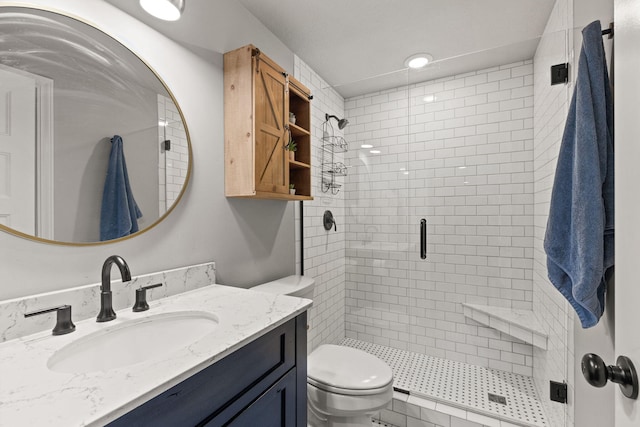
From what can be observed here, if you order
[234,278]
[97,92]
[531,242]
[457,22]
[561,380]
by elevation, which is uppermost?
[457,22]

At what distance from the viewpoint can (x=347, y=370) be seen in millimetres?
1612

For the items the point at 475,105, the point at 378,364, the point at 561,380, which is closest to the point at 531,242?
the point at 561,380

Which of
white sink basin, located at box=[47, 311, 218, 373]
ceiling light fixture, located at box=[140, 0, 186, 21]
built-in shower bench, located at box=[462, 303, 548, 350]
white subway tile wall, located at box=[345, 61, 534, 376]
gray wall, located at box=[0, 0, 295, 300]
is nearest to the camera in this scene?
white sink basin, located at box=[47, 311, 218, 373]

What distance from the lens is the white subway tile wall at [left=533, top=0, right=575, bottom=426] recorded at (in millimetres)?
1566

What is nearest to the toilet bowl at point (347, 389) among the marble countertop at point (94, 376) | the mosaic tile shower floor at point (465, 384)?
the mosaic tile shower floor at point (465, 384)

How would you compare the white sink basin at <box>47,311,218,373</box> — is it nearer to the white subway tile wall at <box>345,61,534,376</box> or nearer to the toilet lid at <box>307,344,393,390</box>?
the toilet lid at <box>307,344,393,390</box>

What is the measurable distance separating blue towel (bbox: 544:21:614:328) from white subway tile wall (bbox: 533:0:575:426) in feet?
2.28

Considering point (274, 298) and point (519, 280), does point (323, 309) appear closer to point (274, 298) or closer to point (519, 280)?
point (274, 298)

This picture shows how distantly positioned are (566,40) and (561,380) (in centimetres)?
187

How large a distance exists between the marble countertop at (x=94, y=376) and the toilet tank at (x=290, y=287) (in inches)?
24.5

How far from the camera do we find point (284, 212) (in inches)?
82.8

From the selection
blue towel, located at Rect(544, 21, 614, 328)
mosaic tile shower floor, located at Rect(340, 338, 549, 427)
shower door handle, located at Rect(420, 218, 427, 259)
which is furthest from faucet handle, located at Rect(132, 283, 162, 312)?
shower door handle, located at Rect(420, 218, 427, 259)

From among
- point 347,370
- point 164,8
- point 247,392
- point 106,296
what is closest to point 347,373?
point 347,370

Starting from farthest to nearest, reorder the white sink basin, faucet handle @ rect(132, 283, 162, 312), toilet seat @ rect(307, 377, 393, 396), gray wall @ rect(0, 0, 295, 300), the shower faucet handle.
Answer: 1. the shower faucet handle
2. toilet seat @ rect(307, 377, 393, 396)
3. faucet handle @ rect(132, 283, 162, 312)
4. gray wall @ rect(0, 0, 295, 300)
5. the white sink basin
